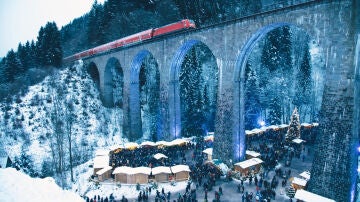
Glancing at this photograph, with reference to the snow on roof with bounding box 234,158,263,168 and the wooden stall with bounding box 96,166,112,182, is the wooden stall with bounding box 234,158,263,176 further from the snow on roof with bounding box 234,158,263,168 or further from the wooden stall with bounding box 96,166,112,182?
the wooden stall with bounding box 96,166,112,182

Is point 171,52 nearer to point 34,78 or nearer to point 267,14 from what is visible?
point 267,14

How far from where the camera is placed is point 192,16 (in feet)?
145

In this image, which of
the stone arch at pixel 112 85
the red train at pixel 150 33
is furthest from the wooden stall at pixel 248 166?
the stone arch at pixel 112 85

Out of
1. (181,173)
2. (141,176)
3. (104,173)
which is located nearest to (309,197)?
(181,173)

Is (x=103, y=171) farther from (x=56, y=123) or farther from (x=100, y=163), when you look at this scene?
(x=56, y=123)

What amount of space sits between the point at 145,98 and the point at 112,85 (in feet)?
22.3

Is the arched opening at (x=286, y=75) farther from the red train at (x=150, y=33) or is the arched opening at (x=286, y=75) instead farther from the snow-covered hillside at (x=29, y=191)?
the snow-covered hillside at (x=29, y=191)

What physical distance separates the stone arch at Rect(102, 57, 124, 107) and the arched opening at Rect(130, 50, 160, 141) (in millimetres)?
4718

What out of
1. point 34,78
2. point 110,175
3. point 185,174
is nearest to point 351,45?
point 185,174

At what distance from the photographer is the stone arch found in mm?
41344

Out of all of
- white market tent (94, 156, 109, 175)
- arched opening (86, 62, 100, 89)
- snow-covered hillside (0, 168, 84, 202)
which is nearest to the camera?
snow-covered hillside (0, 168, 84, 202)

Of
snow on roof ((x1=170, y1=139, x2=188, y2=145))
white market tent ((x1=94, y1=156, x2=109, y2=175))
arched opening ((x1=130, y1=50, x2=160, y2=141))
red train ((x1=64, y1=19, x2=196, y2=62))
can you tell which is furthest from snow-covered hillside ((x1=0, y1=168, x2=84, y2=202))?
arched opening ((x1=130, y1=50, x2=160, y2=141))

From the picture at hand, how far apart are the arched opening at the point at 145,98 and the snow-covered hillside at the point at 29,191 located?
25300mm

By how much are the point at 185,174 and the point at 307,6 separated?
48.3 feet
